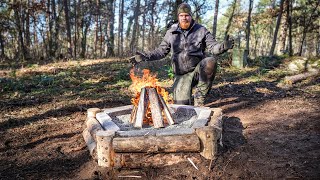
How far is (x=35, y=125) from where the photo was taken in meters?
5.22

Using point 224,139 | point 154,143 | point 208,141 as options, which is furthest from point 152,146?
point 224,139

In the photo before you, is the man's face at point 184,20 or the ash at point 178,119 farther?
the man's face at point 184,20

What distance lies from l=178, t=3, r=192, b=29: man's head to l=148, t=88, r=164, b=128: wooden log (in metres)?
1.43

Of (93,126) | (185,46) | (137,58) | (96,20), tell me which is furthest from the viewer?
(96,20)

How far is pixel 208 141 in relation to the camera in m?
3.15

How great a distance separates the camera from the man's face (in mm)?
4699

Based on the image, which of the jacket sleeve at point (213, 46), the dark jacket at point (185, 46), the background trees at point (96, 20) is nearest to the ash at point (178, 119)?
the dark jacket at point (185, 46)

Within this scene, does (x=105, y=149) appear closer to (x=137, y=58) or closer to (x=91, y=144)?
(x=91, y=144)

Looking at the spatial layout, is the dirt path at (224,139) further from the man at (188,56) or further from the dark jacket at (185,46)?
the dark jacket at (185,46)

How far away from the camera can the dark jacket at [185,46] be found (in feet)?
Answer: 15.9

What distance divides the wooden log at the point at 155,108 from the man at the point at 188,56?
0.72m

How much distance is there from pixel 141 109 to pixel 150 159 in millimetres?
1082

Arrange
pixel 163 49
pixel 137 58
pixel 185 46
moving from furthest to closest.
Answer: pixel 163 49 → pixel 185 46 → pixel 137 58

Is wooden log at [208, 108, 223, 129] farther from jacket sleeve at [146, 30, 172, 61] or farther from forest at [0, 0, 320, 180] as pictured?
jacket sleeve at [146, 30, 172, 61]
